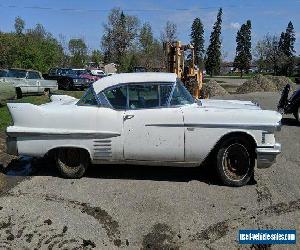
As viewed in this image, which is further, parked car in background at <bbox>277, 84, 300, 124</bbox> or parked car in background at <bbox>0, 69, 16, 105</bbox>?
parked car in background at <bbox>0, 69, 16, 105</bbox>

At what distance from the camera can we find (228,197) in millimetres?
5820

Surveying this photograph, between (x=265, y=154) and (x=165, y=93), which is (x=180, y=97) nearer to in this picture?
(x=165, y=93)

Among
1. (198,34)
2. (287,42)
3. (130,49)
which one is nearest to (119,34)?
(130,49)

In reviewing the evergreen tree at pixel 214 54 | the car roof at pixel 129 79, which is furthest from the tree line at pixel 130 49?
the car roof at pixel 129 79

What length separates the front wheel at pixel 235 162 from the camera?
6.27m

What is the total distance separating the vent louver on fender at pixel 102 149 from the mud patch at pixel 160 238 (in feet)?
5.97

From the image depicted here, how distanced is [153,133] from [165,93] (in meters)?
0.69

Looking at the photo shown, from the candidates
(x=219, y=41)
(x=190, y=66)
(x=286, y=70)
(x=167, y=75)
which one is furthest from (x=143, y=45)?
(x=167, y=75)

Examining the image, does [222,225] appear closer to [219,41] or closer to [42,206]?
[42,206]

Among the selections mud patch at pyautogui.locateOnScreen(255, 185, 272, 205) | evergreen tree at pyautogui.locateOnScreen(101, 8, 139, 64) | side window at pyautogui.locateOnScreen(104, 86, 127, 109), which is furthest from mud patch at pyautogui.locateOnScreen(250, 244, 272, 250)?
evergreen tree at pyautogui.locateOnScreen(101, 8, 139, 64)

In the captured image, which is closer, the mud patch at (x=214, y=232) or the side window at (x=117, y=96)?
the mud patch at (x=214, y=232)

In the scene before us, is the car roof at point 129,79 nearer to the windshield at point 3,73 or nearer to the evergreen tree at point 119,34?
the windshield at point 3,73

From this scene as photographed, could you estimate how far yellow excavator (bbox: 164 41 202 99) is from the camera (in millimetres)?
19609

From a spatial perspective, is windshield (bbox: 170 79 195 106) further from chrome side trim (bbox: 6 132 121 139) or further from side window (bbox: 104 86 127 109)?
chrome side trim (bbox: 6 132 121 139)
